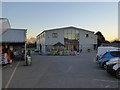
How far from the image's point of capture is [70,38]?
4591 cm

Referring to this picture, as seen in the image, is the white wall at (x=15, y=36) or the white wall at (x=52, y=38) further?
the white wall at (x=52, y=38)

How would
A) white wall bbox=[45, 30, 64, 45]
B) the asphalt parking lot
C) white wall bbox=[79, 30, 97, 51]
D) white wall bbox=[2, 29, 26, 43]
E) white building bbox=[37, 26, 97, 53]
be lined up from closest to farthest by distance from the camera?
the asphalt parking lot → white wall bbox=[2, 29, 26, 43] → white wall bbox=[45, 30, 64, 45] → white building bbox=[37, 26, 97, 53] → white wall bbox=[79, 30, 97, 51]

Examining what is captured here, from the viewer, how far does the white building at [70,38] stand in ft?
144

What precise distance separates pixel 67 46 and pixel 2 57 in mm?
32282

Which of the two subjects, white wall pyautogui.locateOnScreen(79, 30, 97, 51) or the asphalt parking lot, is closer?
the asphalt parking lot

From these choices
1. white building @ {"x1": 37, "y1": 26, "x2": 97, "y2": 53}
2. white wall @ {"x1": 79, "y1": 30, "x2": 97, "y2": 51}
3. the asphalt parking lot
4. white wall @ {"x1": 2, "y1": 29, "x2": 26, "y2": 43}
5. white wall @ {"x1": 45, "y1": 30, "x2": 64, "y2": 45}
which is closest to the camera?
the asphalt parking lot

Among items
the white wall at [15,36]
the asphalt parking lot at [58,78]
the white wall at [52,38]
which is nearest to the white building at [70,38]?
the white wall at [52,38]

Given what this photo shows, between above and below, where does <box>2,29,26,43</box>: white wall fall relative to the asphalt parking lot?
above

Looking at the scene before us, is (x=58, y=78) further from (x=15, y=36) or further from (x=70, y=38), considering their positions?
(x=70, y=38)

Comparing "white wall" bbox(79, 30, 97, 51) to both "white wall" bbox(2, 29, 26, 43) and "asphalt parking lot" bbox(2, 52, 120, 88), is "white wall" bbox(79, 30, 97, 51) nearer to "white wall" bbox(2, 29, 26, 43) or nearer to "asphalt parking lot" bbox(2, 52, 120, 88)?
"white wall" bbox(2, 29, 26, 43)

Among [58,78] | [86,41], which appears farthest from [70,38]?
[58,78]

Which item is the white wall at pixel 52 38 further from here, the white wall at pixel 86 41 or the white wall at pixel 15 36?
the white wall at pixel 15 36

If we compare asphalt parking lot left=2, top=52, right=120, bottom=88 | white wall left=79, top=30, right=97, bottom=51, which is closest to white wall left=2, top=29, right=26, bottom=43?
asphalt parking lot left=2, top=52, right=120, bottom=88

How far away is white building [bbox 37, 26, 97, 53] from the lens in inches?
1730
